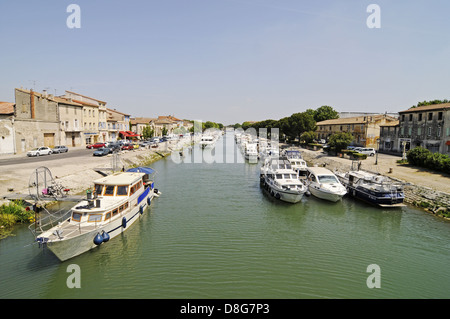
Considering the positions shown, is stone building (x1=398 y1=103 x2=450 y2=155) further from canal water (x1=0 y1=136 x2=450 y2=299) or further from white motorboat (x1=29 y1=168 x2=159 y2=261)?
white motorboat (x1=29 y1=168 x2=159 y2=261)

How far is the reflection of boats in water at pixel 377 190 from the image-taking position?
2482cm

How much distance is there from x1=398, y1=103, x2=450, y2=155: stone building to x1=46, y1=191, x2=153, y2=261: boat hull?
46303 millimetres

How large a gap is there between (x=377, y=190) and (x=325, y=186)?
178 inches

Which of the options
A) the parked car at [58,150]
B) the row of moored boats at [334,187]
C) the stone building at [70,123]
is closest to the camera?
the row of moored boats at [334,187]

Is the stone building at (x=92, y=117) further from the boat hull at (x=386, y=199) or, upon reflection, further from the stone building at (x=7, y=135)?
the boat hull at (x=386, y=199)

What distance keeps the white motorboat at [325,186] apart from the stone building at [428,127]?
85.6 ft

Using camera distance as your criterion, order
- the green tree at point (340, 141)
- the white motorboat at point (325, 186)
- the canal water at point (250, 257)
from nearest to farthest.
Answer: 1. the canal water at point (250, 257)
2. the white motorboat at point (325, 186)
3. the green tree at point (340, 141)

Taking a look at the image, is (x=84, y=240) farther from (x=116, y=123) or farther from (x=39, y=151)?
(x=116, y=123)

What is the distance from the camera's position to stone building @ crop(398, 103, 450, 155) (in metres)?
43.9

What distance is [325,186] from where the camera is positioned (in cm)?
2731

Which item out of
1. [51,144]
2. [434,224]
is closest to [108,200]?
[434,224]

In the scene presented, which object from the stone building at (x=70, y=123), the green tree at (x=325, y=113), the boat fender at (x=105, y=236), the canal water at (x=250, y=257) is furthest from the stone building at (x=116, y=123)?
the green tree at (x=325, y=113)

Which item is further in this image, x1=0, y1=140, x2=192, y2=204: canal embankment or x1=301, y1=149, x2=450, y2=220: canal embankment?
x1=0, y1=140, x2=192, y2=204: canal embankment

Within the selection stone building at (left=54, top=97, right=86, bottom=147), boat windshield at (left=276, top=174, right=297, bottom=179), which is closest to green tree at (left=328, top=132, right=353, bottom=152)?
boat windshield at (left=276, top=174, right=297, bottom=179)
